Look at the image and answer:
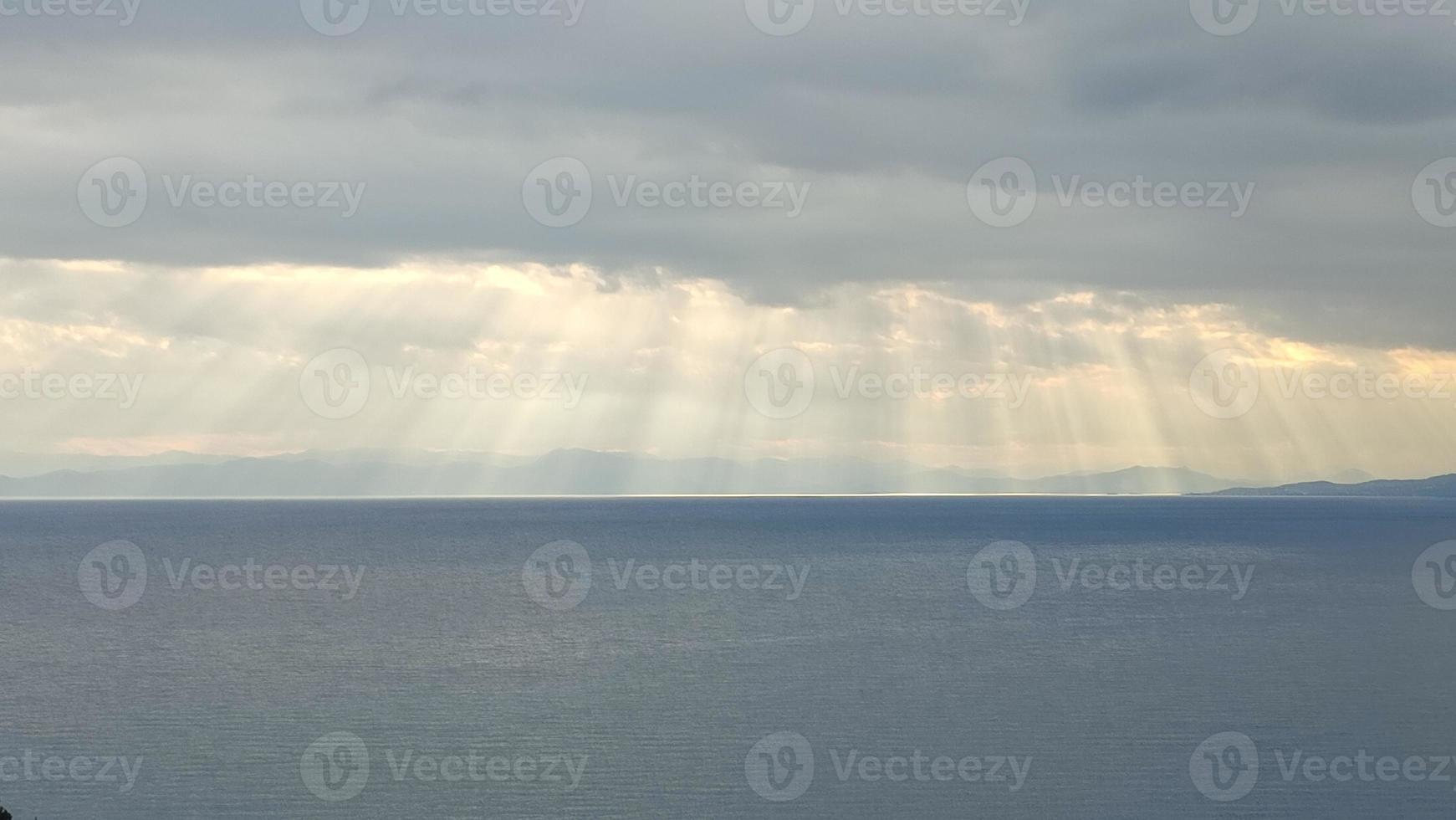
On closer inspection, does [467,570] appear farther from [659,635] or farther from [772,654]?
[772,654]

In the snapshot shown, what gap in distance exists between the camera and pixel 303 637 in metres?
109

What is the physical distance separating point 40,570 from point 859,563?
12610 cm

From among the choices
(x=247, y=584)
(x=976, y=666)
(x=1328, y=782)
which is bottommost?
A: (x=1328, y=782)

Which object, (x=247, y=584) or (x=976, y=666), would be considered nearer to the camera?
(x=976, y=666)

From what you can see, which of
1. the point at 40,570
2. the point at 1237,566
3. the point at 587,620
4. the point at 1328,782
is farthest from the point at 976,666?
the point at 40,570

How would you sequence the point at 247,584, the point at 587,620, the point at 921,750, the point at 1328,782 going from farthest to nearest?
the point at 247,584 → the point at 587,620 → the point at 921,750 → the point at 1328,782

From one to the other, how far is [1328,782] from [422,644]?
226 ft

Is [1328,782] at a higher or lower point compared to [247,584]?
lower

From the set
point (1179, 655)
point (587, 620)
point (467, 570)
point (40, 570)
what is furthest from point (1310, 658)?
point (40, 570)

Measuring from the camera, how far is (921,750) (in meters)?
65.1

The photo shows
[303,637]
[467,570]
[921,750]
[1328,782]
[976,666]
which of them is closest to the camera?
[1328,782]

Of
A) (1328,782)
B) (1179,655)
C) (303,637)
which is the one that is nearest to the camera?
(1328,782)

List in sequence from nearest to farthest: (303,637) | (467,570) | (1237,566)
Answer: (303,637)
(467,570)
(1237,566)

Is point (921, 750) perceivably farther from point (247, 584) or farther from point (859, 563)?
point (859, 563)
